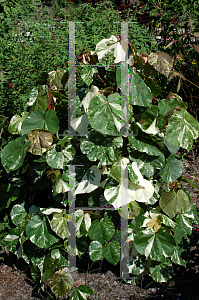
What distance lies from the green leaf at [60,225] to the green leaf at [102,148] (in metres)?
0.46

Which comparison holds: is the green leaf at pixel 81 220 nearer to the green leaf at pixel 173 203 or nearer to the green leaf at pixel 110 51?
the green leaf at pixel 173 203

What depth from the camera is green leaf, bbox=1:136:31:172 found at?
1.53m

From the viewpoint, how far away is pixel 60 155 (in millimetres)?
1580

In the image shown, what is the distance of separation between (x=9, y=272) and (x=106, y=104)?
4.99ft

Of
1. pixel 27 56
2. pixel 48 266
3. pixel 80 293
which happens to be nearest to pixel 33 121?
pixel 27 56

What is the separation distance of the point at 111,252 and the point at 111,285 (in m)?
0.39

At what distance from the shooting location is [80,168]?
1.64 meters

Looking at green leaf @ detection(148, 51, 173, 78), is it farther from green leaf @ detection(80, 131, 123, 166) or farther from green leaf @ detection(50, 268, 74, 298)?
green leaf @ detection(50, 268, 74, 298)

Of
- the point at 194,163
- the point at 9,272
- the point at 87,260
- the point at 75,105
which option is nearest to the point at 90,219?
the point at 87,260

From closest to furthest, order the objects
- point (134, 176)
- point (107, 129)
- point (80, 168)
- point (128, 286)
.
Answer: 1. point (107, 129)
2. point (134, 176)
3. point (80, 168)
4. point (128, 286)

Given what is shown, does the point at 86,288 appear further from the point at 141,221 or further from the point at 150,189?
the point at 150,189

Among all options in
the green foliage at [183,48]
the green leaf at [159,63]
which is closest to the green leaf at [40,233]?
the green leaf at [159,63]

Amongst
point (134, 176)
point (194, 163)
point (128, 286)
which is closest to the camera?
point (134, 176)

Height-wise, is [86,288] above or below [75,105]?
below
